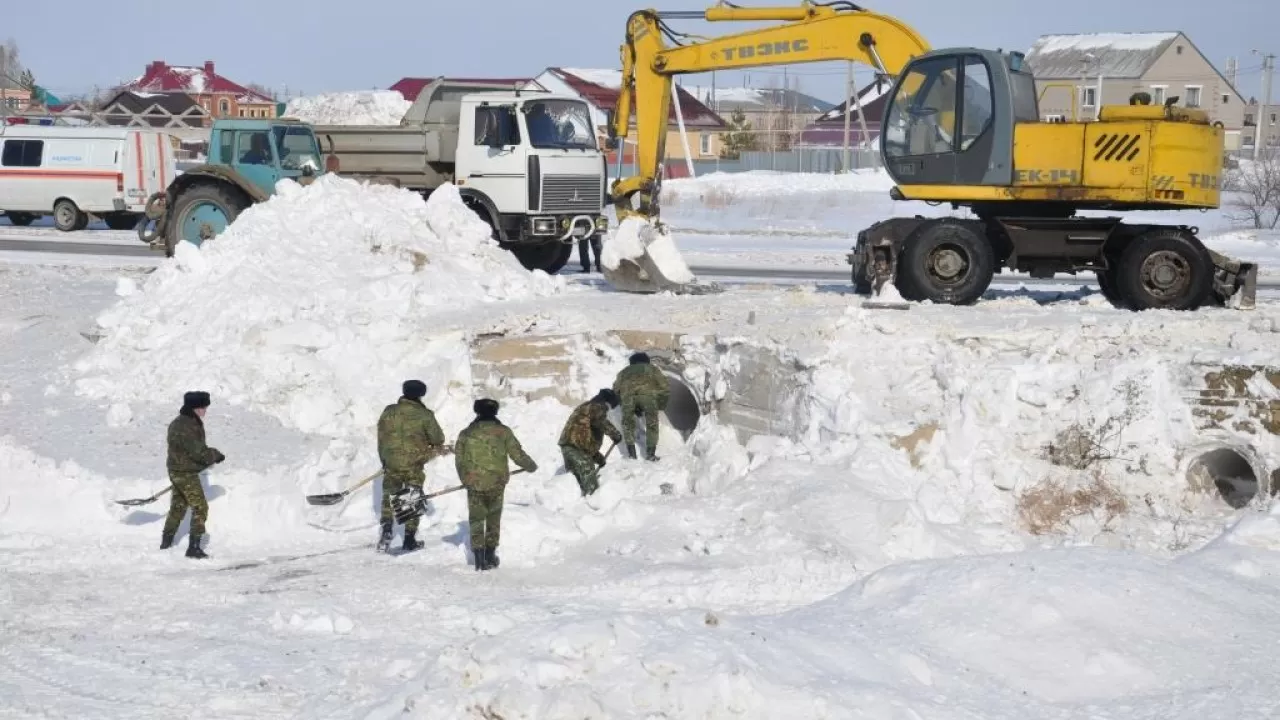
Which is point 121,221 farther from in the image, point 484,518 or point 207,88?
point 207,88

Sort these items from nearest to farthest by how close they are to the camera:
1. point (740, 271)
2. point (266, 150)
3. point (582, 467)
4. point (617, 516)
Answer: point (617, 516) → point (582, 467) → point (266, 150) → point (740, 271)

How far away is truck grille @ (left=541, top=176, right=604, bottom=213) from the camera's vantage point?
731 inches

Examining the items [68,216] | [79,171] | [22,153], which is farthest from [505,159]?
[22,153]

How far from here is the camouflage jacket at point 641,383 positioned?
12.3 metres

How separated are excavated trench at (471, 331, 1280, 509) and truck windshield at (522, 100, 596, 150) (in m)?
5.53

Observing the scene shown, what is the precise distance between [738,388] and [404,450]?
3726 mm

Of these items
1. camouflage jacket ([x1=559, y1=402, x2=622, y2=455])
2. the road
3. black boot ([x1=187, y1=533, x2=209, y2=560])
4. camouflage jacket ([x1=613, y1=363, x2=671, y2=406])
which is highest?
the road

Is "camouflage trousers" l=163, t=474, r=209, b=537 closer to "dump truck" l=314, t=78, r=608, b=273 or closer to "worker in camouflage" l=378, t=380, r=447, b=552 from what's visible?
"worker in camouflage" l=378, t=380, r=447, b=552

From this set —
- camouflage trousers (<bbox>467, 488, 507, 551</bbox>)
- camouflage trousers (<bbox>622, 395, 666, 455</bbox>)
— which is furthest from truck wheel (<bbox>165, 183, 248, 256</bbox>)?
camouflage trousers (<bbox>467, 488, 507, 551</bbox>)

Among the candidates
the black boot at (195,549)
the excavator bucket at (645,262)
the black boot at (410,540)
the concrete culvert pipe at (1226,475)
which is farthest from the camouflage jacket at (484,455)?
the excavator bucket at (645,262)

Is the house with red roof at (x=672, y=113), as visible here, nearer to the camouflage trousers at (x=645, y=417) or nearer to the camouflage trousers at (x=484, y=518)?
the camouflage trousers at (x=645, y=417)

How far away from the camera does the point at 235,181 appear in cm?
1948

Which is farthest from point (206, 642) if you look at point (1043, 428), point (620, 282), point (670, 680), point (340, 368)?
point (620, 282)

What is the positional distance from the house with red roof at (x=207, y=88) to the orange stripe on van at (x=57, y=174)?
30735 millimetres
